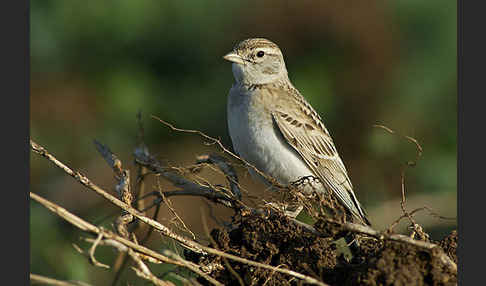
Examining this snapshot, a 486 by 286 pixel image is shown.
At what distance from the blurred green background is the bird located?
171 centimetres

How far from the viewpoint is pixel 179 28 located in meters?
8.88

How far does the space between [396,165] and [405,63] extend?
5.64ft

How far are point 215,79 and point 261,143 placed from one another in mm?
3406

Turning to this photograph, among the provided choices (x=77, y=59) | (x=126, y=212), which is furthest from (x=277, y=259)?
(x=77, y=59)

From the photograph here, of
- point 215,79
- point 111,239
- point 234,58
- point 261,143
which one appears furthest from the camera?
point 215,79

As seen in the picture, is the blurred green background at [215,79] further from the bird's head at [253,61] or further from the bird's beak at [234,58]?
the bird's beak at [234,58]

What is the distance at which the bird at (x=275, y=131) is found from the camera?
5.02 m

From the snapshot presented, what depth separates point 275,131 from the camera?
5199 mm

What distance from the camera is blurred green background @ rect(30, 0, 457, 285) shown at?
7633 mm

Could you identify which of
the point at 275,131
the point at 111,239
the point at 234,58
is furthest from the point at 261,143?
the point at 111,239

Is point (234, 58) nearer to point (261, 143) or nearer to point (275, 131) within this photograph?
point (275, 131)

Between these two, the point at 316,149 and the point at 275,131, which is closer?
the point at 275,131

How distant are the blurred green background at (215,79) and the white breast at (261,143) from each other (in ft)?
6.59

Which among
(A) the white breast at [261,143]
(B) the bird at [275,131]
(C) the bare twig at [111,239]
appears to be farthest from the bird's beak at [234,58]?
(C) the bare twig at [111,239]
